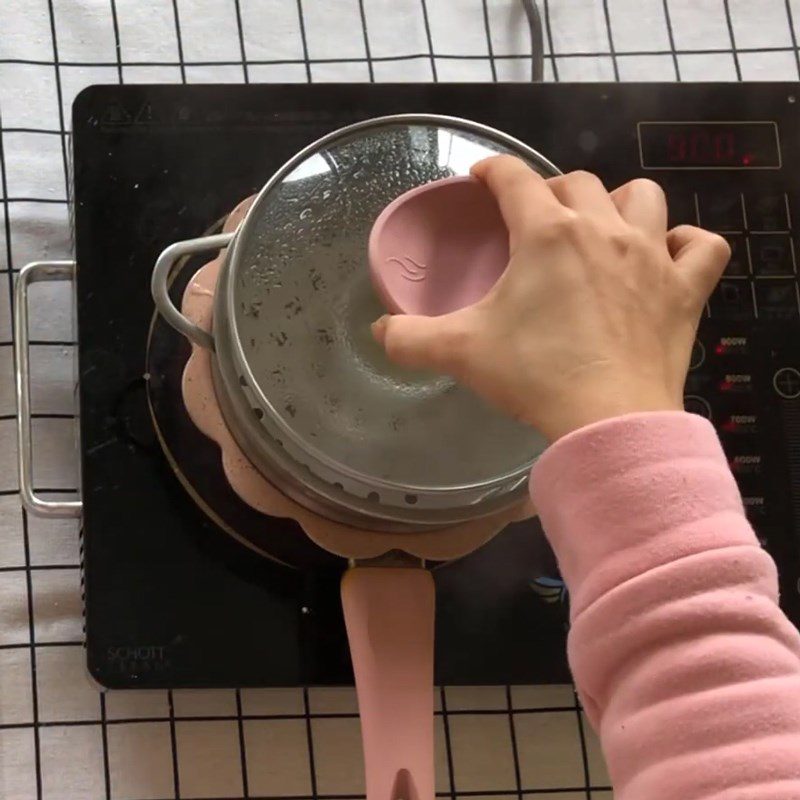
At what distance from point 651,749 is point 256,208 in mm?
302

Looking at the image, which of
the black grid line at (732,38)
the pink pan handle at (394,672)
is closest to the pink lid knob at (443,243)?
the pink pan handle at (394,672)

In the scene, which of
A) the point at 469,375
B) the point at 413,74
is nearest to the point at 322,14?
the point at 413,74

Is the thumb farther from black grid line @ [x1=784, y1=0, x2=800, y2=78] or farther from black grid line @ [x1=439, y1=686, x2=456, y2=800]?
black grid line @ [x1=784, y1=0, x2=800, y2=78]

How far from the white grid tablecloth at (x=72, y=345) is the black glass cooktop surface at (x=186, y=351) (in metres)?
0.04

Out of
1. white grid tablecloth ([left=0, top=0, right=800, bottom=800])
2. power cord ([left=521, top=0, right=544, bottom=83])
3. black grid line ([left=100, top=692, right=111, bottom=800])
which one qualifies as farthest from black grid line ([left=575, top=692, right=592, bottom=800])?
power cord ([left=521, top=0, right=544, bottom=83])

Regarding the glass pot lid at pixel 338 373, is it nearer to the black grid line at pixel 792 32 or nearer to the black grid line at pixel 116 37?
the black grid line at pixel 116 37

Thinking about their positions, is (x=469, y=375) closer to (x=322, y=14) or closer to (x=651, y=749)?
(x=651, y=749)

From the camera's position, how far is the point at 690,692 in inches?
16.0

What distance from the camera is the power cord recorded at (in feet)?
2.45

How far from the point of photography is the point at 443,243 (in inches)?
19.7

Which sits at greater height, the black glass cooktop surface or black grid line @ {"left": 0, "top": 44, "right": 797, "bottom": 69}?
black grid line @ {"left": 0, "top": 44, "right": 797, "bottom": 69}

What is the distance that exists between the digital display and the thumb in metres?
0.29

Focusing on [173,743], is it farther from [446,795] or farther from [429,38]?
[429,38]

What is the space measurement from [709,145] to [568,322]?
31cm
